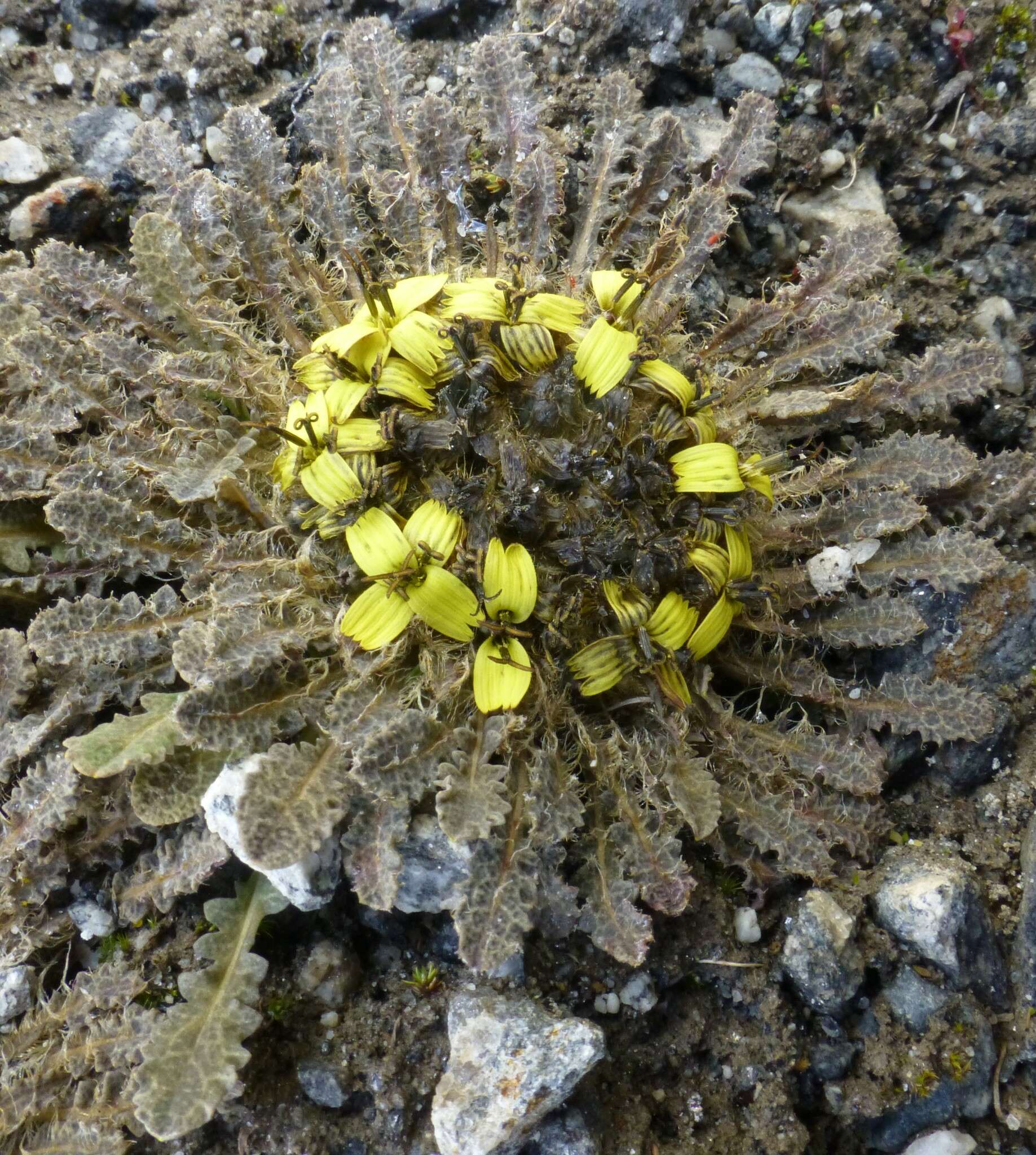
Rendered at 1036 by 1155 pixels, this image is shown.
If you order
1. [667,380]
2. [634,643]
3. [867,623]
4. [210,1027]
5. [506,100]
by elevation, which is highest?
[506,100]

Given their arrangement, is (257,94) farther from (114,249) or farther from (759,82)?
(759,82)

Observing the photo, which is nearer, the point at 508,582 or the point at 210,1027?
the point at 210,1027

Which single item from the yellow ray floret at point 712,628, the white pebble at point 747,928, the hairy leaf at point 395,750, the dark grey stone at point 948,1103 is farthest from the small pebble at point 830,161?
the dark grey stone at point 948,1103

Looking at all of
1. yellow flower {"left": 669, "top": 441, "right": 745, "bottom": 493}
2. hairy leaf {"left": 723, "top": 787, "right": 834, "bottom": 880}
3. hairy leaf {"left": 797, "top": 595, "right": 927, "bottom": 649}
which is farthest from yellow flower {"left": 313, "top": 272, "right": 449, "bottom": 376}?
hairy leaf {"left": 723, "top": 787, "right": 834, "bottom": 880}

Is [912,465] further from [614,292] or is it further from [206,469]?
[206,469]

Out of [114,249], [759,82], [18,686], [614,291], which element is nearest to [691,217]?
[614,291]

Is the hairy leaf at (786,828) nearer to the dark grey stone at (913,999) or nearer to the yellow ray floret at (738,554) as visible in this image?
the dark grey stone at (913,999)

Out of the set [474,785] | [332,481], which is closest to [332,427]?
[332,481]

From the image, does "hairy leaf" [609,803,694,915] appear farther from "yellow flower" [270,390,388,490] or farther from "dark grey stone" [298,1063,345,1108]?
"yellow flower" [270,390,388,490]
